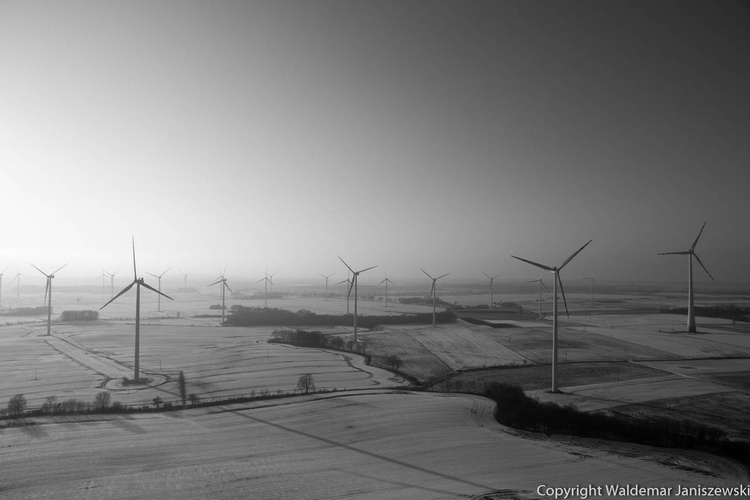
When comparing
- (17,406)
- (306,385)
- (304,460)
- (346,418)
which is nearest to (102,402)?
(17,406)

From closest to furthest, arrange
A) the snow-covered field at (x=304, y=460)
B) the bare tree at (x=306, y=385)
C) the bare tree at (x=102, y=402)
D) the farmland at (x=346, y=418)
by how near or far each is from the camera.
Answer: the snow-covered field at (x=304, y=460)
the farmland at (x=346, y=418)
the bare tree at (x=102, y=402)
the bare tree at (x=306, y=385)

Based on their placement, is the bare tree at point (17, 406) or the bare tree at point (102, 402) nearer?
the bare tree at point (17, 406)

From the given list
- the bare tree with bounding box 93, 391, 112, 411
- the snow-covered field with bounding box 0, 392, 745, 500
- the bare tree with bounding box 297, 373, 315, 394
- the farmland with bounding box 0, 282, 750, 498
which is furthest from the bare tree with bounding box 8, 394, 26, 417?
the bare tree with bounding box 297, 373, 315, 394

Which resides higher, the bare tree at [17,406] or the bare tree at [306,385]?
the bare tree at [17,406]

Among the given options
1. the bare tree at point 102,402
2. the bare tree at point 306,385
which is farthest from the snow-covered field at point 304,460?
the bare tree at point 306,385

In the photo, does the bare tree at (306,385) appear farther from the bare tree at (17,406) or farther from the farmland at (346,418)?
the bare tree at (17,406)

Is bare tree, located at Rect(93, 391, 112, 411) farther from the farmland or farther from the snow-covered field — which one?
the snow-covered field

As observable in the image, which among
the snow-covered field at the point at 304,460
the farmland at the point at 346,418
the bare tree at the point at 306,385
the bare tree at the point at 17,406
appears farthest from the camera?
the bare tree at the point at 306,385

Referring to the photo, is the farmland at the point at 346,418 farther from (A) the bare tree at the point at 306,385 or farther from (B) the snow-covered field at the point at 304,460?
(A) the bare tree at the point at 306,385
